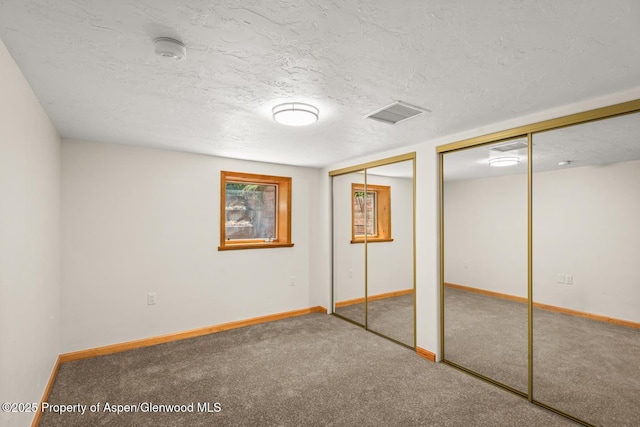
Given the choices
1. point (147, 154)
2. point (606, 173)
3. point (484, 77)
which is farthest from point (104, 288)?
point (606, 173)

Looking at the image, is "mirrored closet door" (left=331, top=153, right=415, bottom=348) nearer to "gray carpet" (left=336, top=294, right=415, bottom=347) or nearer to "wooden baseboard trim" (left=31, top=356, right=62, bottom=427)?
"gray carpet" (left=336, top=294, right=415, bottom=347)

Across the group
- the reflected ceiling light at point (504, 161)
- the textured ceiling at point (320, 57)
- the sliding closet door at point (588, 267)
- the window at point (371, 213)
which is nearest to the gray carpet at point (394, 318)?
the window at point (371, 213)

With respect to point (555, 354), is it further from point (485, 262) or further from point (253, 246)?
point (253, 246)

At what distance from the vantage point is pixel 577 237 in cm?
276

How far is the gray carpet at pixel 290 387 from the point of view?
225cm

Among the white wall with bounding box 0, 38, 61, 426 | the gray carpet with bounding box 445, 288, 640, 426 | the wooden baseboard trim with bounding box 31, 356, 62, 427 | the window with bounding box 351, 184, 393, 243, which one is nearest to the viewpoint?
the white wall with bounding box 0, 38, 61, 426

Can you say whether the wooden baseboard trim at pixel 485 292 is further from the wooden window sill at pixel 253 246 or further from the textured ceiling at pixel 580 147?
the wooden window sill at pixel 253 246

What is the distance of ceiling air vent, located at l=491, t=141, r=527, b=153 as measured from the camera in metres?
2.66

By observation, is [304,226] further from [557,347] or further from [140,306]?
[557,347]

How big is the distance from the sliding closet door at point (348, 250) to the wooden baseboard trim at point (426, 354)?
40.3 inches

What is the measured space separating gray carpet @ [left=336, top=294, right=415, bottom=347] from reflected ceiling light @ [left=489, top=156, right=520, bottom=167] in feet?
5.43

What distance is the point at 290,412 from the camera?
7.61 ft

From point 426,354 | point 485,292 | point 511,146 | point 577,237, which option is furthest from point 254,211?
point 577,237

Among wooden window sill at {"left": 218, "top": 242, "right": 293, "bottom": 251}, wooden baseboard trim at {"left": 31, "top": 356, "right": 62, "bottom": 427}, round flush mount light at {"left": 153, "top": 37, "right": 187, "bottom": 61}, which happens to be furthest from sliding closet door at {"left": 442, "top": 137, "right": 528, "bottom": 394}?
wooden baseboard trim at {"left": 31, "top": 356, "right": 62, "bottom": 427}
